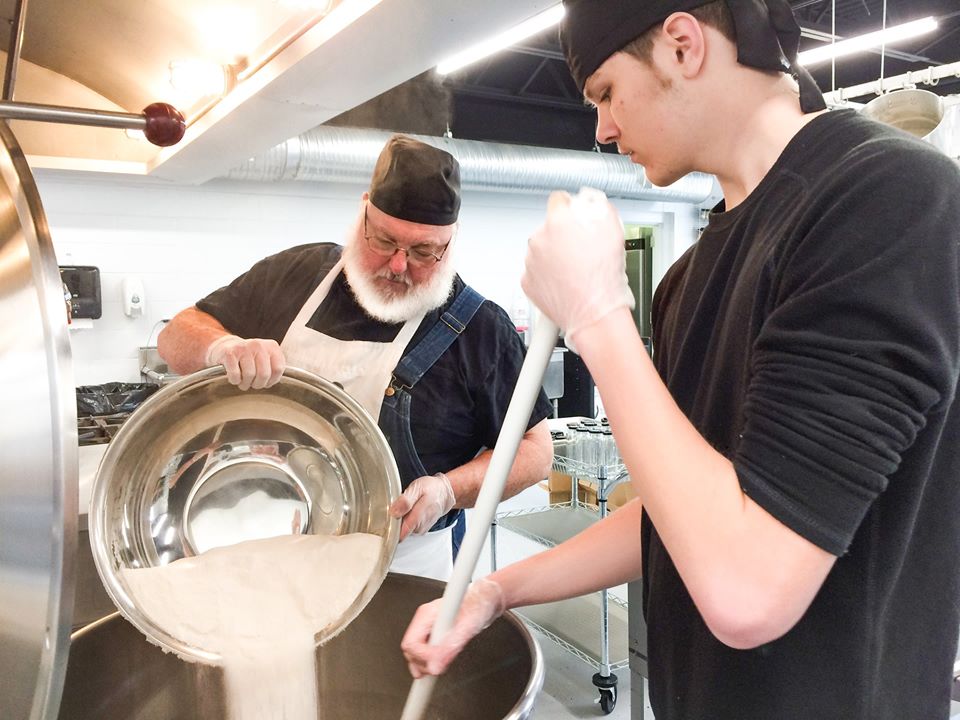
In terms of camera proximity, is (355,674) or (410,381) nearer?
(355,674)

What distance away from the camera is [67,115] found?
686mm

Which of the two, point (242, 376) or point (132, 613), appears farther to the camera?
point (242, 376)

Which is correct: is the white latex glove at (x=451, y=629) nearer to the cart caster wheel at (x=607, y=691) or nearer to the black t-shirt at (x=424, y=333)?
the black t-shirt at (x=424, y=333)

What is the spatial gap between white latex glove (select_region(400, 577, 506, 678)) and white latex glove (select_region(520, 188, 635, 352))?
374 millimetres

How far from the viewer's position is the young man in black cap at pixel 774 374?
55 cm

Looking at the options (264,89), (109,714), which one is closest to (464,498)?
(109,714)

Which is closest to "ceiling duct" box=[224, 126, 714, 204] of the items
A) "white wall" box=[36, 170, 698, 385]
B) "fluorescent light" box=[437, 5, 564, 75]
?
"white wall" box=[36, 170, 698, 385]

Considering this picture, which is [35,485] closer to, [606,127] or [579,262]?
[579,262]

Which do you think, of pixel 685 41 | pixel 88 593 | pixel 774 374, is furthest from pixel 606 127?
pixel 88 593

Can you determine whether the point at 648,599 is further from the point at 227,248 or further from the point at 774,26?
the point at 227,248

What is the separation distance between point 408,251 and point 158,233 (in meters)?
3.61

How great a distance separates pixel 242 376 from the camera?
982mm

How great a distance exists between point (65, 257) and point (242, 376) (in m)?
3.93

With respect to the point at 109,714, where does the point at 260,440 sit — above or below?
above
